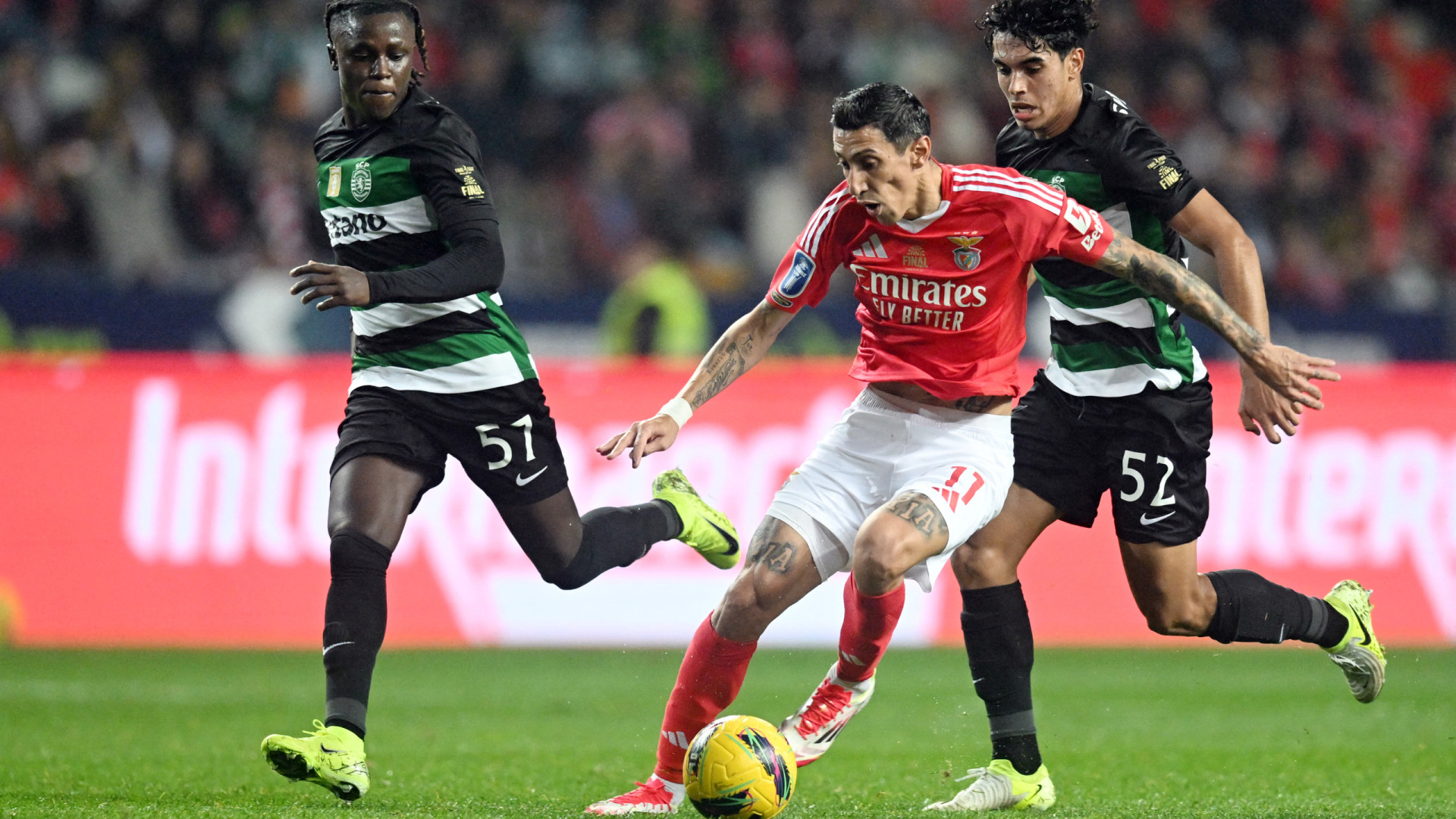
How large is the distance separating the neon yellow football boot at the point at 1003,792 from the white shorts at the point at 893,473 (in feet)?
2.07

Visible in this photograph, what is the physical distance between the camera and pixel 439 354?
536 centimetres

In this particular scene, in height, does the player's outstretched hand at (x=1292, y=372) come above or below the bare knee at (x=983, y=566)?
above

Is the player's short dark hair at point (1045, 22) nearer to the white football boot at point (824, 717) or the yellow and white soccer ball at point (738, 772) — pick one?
the white football boot at point (824, 717)

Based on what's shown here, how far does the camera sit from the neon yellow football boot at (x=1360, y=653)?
5.62 meters

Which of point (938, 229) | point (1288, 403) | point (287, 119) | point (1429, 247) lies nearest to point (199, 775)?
point (938, 229)

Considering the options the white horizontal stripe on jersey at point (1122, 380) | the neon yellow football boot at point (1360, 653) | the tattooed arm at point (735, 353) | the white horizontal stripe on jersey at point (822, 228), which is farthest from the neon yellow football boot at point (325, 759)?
the neon yellow football boot at point (1360, 653)

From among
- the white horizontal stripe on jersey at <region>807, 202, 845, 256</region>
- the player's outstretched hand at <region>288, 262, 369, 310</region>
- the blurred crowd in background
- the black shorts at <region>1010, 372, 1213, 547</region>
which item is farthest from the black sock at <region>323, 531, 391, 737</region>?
the blurred crowd in background

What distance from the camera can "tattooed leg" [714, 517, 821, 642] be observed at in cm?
492

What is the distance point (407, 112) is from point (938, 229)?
1.71m

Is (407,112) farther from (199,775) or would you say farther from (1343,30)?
(1343,30)

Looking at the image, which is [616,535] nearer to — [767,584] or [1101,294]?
[767,584]

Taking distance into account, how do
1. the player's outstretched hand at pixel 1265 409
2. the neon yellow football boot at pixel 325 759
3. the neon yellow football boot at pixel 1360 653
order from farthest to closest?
the neon yellow football boot at pixel 1360 653 → the player's outstretched hand at pixel 1265 409 → the neon yellow football boot at pixel 325 759

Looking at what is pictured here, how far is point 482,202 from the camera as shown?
5.14 meters

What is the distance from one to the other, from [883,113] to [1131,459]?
55.6 inches
